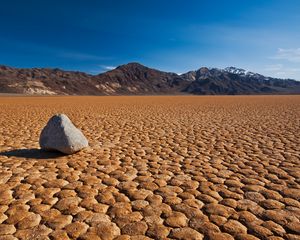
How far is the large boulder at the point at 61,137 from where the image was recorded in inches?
215

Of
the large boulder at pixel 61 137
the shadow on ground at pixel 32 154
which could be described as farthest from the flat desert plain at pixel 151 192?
Answer: the large boulder at pixel 61 137

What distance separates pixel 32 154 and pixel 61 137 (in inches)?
29.8

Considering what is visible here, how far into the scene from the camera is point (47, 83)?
468 ft

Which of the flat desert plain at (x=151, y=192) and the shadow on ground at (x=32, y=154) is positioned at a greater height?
the shadow on ground at (x=32, y=154)

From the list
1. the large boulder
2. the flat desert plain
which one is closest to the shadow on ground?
the flat desert plain

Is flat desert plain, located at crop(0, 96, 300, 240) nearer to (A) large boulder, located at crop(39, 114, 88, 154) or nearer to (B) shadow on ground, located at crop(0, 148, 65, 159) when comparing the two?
(B) shadow on ground, located at crop(0, 148, 65, 159)

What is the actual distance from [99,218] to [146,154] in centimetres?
289

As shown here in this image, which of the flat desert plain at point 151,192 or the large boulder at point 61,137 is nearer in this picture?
the flat desert plain at point 151,192

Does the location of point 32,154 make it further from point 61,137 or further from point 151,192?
point 151,192

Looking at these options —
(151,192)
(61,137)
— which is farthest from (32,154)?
(151,192)

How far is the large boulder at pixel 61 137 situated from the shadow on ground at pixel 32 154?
0.14m

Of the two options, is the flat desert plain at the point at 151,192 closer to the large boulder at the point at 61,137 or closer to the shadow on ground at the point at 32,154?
the shadow on ground at the point at 32,154

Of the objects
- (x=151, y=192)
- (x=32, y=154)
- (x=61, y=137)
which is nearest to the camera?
(x=151, y=192)

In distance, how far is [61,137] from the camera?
18.0ft
